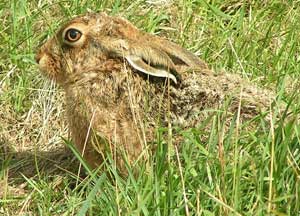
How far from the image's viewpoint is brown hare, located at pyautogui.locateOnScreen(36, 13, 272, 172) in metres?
5.24

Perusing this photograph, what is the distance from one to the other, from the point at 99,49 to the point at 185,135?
42.1 inches

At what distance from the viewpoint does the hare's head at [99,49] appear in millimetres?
5418

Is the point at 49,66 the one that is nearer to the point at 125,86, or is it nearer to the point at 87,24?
the point at 87,24

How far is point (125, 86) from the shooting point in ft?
17.9

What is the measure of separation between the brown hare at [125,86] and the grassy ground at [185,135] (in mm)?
246

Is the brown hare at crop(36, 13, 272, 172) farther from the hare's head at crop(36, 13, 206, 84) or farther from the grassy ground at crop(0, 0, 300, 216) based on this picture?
the grassy ground at crop(0, 0, 300, 216)

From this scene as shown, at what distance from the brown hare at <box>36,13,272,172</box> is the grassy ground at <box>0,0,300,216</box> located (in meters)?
0.25

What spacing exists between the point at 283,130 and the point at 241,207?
47cm

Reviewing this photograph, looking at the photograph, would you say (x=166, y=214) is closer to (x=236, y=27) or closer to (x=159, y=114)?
(x=159, y=114)

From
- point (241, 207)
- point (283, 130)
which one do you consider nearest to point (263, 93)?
point (283, 130)

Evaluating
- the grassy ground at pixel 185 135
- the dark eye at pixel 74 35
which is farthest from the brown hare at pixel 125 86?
the grassy ground at pixel 185 135

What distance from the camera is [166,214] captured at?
435 centimetres

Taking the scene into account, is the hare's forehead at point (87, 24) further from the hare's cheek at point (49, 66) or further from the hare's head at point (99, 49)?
the hare's cheek at point (49, 66)

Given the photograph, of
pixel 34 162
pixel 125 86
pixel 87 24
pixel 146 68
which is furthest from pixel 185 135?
pixel 34 162
